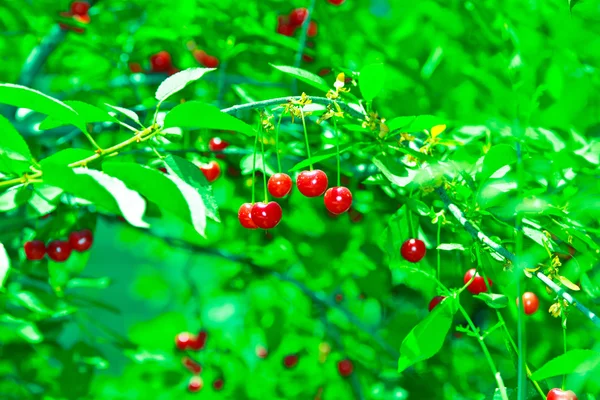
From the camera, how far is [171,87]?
44.9 inches

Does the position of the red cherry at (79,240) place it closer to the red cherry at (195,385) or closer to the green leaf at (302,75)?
the green leaf at (302,75)

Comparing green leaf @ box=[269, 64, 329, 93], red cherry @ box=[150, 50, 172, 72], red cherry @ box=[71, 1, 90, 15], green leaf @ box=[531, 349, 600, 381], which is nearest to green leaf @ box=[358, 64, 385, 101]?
green leaf @ box=[269, 64, 329, 93]

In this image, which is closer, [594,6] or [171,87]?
[171,87]

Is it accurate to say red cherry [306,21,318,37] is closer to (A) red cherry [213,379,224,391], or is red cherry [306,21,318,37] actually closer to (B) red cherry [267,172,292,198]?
(B) red cherry [267,172,292,198]

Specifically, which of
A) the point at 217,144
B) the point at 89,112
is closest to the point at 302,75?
the point at 89,112

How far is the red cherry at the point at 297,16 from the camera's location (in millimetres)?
2816

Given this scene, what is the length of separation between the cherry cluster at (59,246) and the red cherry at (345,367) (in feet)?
4.52

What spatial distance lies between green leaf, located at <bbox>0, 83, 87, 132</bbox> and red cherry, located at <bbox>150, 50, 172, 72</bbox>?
74.8 inches

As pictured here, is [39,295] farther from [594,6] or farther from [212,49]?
[594,6]

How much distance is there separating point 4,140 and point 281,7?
1918 millimetres

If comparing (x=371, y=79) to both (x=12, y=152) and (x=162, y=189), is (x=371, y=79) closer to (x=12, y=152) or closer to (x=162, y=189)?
(x=162, y=189)

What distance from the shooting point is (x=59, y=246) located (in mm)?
2086

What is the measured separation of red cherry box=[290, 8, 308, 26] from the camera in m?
2.82

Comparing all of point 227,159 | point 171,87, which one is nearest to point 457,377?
point 227,159
